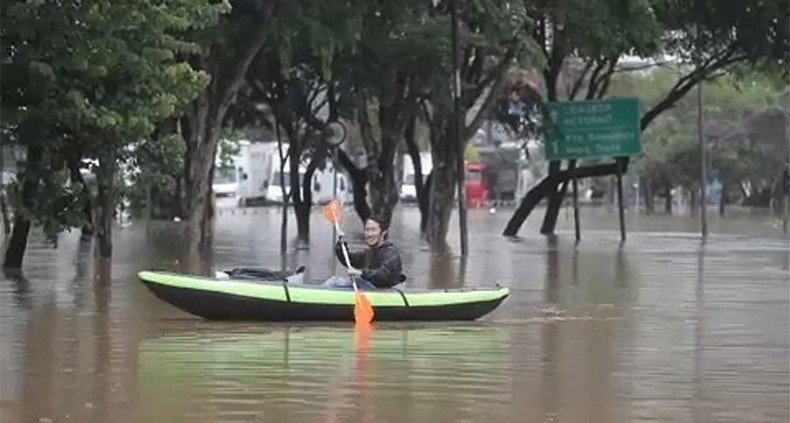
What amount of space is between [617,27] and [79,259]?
38.8 ft

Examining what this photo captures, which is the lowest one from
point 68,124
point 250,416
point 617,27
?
point 250,416

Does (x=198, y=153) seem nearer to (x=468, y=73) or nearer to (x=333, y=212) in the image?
(x=468, y=73)

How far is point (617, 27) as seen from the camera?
114 ft

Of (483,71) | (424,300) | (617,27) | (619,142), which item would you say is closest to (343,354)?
(424,300)

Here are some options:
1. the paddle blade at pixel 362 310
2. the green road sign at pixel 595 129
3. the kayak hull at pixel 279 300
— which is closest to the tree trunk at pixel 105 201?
the kayak hull at pixel 279 300

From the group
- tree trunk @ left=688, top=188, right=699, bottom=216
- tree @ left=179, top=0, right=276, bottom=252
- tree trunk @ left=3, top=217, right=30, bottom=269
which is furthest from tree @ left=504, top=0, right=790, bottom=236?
tree trunk @ left=688, top=188, right=699, bottom=216

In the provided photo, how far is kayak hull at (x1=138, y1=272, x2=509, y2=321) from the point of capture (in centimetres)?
1673

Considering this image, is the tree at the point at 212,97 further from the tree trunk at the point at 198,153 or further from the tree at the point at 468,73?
the tree at the point at 468,73

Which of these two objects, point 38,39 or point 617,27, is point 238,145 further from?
point 38,39

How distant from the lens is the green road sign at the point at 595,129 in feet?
→ 147

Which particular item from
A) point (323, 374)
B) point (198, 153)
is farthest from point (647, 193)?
point (323, 374)

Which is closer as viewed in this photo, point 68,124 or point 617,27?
point 68,124

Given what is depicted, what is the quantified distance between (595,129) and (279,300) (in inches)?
1141

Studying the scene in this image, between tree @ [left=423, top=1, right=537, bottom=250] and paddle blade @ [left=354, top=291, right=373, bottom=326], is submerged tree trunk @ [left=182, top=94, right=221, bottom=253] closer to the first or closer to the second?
tree @ [left=423, top=1, right=537, bottom=250]
